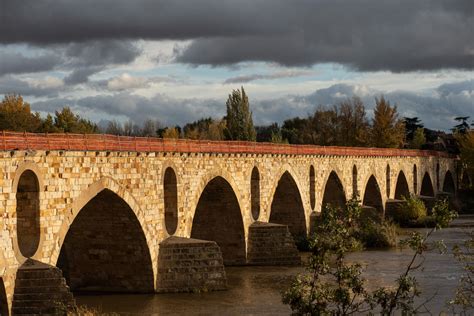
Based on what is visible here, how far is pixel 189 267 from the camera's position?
2911 cm

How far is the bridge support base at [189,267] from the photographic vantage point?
28906 mm

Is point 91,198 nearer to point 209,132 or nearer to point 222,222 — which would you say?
point 222,222

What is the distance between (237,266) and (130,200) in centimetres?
1075

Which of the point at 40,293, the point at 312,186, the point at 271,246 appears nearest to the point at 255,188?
the point at 271,246

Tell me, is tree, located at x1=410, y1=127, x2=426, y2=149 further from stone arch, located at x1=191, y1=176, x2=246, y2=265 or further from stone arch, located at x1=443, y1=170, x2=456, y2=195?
stone arch, located at x1=191, y1=176, x2=246, y2=265

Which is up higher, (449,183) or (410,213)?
(449,183)

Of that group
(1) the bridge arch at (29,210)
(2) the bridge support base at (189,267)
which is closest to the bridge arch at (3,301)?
(1) the bridge arch at (29,210)

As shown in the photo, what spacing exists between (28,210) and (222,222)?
1620 cm

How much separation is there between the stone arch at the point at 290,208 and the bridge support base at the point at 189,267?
617 inches

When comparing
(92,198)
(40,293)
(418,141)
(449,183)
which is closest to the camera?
(40,293)

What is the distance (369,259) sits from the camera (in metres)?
38.2

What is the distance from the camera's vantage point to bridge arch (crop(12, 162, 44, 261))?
21891 millimetres

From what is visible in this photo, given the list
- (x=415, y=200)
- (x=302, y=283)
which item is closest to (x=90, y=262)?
(x=302, y=283)

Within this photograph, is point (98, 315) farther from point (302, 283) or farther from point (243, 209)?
point (243, 209)
